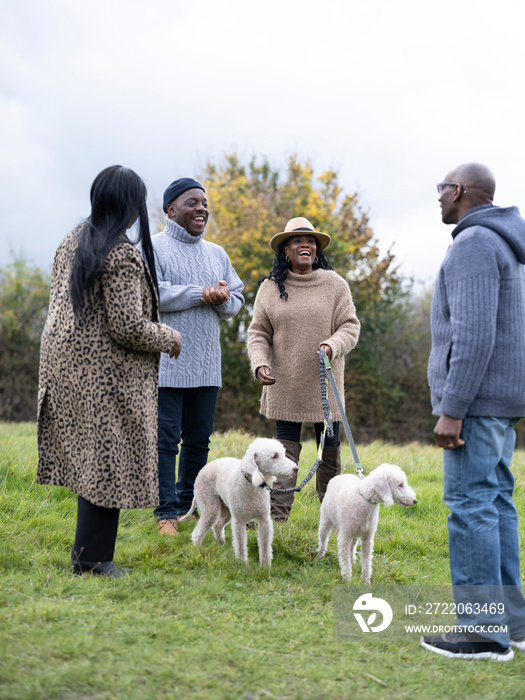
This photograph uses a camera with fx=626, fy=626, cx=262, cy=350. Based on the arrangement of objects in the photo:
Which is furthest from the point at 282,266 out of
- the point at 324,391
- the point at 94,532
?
the point at 94,532

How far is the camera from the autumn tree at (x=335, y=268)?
1420cm

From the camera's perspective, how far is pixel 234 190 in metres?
15.8

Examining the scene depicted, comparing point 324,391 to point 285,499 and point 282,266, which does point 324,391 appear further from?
point 282,266

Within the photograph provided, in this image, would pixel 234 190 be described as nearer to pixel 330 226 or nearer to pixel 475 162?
pixel 330 226

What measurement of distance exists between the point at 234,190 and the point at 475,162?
42.9ft

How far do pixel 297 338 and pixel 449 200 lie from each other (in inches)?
72.2

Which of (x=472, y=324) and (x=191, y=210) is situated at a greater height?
(x=191, y=210)

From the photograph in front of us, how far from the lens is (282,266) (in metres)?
5.07

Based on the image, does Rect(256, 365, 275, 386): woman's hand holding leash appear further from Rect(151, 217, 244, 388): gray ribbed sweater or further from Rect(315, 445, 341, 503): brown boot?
Rect(315, 445, 341, 503): brown boot

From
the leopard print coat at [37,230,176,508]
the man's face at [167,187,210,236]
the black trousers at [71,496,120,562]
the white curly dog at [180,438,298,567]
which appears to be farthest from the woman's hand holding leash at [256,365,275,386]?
the black trousers at [71,496,120,562]

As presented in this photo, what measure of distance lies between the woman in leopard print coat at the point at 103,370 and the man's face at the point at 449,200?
1682mm

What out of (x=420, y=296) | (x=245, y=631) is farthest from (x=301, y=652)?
(x=420, y=296)

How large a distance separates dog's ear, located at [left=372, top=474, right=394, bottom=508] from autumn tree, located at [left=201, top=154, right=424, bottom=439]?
33.3 ft

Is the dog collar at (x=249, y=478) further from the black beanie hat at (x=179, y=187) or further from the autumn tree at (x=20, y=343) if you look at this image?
the autumn tree at (x=20, y=343)
